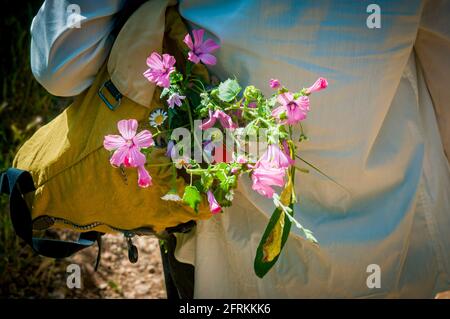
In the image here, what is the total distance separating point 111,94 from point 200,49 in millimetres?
262

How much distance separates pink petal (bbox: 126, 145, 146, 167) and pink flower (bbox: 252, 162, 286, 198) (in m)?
0.24

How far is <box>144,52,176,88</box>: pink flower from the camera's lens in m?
1.44

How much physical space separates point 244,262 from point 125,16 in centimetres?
71

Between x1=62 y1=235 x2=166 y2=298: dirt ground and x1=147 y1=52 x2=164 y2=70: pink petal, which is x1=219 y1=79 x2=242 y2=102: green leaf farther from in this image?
x1=62 y1=235 x2=166 y2=298: dirt ground

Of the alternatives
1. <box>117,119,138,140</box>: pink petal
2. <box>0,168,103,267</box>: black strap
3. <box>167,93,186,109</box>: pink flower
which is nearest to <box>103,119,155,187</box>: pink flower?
<box>117,119,138,140</box>: pink petal

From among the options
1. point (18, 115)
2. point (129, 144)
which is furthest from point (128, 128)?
point (18, 115)

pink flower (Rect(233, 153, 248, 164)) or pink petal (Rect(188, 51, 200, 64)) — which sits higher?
pink petal (Rect(188, 51, 200, 64))

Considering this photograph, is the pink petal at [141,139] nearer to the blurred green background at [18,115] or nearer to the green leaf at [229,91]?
the green leaf at [229,91]

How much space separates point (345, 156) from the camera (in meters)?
1.61

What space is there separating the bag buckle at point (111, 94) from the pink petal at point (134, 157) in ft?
0.84

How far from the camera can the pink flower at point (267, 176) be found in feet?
4.18

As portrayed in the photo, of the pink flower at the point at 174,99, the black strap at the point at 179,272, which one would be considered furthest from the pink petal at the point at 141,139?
the black strap at the point at 179,272

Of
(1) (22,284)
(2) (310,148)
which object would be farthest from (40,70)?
(1) (22,284)

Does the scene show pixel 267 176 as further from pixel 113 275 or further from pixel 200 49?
pixel 113 275
